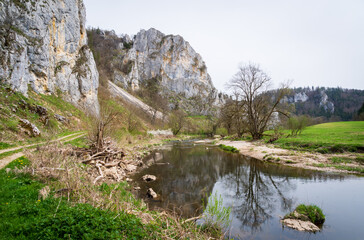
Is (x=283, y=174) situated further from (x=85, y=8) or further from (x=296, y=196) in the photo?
(x=85, y=8)

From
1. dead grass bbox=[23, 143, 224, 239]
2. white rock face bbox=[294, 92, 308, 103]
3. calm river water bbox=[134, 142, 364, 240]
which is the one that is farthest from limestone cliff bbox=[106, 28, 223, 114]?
white rock face bbox=[294, 92, 308, 103]

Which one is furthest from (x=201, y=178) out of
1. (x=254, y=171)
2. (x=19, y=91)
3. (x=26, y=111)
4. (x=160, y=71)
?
(x=160, y=71)

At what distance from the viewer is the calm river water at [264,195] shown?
682 centimetres

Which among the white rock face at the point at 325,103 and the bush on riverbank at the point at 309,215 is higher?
the white rock face at the point at 325,103

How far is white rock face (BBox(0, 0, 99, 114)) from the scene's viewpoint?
1875 centimetres

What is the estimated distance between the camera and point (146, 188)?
10.9m

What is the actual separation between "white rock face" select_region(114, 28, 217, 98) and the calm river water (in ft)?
318

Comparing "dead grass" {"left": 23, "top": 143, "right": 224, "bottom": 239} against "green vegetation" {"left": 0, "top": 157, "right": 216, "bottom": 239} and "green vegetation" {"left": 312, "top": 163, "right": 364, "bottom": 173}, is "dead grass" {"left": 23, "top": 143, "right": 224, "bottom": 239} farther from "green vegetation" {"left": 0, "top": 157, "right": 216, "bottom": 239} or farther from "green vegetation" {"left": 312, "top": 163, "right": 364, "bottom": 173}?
"green vegetation" {"left": 312, "top": 163, "right": 364, "bottom": 173}

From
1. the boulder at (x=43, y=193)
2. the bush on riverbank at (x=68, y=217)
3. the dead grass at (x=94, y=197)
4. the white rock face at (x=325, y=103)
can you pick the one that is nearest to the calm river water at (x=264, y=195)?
the dead grass at (x=94, y=197)

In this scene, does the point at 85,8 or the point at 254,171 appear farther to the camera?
the point at 85,8

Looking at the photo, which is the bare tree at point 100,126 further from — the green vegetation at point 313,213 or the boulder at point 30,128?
the green vegetation at point 313,213

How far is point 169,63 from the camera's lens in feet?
401

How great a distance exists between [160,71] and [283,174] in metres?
112

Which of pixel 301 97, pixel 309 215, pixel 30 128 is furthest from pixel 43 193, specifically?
pixel 301 97
